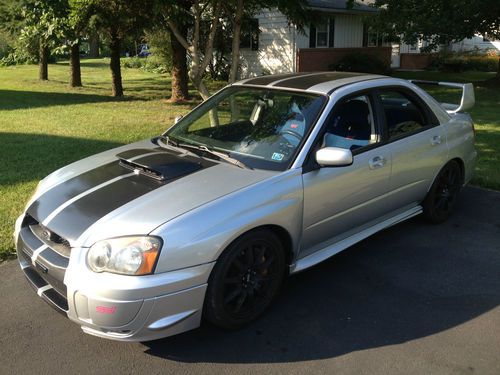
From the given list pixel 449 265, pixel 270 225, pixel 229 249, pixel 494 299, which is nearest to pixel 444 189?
pixel 449 265

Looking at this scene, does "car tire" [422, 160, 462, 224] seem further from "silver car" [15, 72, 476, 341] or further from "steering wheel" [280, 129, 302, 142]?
"steering wheel" [280, 129, 302, 142]

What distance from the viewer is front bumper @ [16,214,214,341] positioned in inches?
109

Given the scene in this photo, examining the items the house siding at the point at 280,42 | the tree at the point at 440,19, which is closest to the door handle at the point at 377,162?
the tree at the point at 440,19

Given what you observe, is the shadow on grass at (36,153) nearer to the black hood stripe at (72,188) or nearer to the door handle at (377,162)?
the black hood stripe at (72,188)

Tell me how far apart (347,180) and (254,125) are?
0.88 m

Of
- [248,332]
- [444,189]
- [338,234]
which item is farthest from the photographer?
[444,189]

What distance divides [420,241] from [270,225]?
2045mm

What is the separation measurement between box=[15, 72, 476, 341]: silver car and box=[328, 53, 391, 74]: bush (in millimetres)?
18025

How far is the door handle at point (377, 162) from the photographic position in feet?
13.3

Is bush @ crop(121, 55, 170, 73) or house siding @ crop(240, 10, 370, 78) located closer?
house siding @ crop(240, 10, 370, 78)

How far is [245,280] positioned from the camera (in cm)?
329

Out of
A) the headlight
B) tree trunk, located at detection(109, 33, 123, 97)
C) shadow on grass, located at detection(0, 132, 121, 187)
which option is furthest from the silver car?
tree trunk, located at detection(109, 33, 123, 97)

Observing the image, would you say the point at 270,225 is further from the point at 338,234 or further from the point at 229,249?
the point at 338,234

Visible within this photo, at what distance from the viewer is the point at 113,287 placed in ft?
9.05
